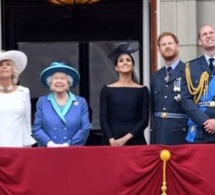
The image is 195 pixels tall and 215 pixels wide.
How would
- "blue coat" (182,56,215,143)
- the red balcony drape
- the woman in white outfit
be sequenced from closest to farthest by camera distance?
1. the red balcony drape
2. "blue coat" (182,56,215,143)
3. the woman in white outfit

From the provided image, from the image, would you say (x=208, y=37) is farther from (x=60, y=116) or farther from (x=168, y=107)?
(x=60, y=116)

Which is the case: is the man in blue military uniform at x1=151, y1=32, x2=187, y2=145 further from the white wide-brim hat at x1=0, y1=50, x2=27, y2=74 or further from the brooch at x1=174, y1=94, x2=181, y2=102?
the white wide-brim hat at x1=0, y1=50, x2=27, y2=74

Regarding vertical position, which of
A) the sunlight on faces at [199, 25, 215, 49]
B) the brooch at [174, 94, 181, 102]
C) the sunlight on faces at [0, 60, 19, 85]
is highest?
the sunlight on faces at [199, 25, 215, 49]

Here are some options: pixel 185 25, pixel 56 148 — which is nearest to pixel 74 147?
pixel 56 148

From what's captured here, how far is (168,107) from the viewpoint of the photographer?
9570mm

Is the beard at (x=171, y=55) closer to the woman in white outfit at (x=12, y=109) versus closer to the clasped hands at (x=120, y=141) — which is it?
the clasped hands at (x=120, y=141)

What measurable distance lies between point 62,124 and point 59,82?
42cm

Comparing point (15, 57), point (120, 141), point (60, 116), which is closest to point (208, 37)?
point (120, 141)

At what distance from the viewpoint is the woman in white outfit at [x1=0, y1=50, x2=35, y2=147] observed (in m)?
9.34

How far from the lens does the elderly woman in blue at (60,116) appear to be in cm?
939

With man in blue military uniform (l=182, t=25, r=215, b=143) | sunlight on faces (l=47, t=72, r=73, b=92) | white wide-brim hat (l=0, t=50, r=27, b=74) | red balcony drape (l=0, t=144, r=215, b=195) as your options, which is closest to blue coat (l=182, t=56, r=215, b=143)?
man in blue military uniform (l=182, t=25, r=215, b=143)

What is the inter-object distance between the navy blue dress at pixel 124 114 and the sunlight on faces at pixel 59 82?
41 cm

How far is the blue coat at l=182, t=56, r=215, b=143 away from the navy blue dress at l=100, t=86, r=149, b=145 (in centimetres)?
49

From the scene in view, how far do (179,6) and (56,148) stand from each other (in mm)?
3697
